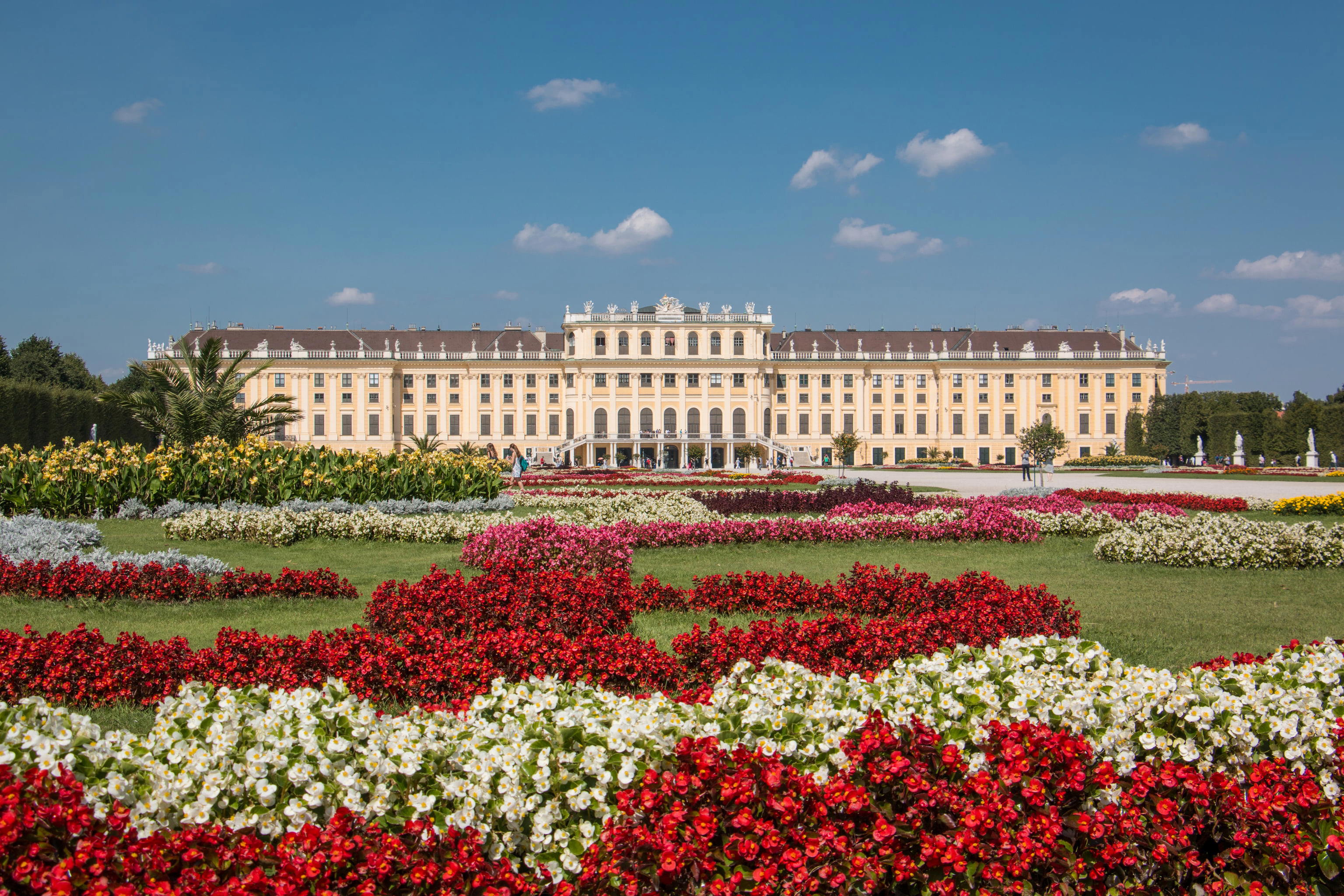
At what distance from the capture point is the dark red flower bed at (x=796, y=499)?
49.5 ft

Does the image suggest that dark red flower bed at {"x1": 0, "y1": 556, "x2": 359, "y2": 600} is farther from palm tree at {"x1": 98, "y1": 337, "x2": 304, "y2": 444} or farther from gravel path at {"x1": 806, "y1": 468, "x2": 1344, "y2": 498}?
gravel path at {"x1": 806, "y1": 468, "x2": 1344, "y2": 498}

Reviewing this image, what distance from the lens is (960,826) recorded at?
100 inches

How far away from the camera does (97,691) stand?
443cm

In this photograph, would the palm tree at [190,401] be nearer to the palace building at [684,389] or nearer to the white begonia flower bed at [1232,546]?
the white begonia flower bed at [1232,546]

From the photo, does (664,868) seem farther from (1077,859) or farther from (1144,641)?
(1144,641)

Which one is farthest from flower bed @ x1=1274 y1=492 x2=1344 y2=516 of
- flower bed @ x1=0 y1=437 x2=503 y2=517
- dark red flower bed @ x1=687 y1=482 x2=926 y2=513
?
flower bed @ x1=0 y1=437 x2=503 y2=517

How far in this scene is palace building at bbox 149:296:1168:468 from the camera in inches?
2462

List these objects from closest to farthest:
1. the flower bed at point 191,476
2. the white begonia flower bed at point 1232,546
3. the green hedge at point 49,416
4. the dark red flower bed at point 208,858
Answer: the dark red flower bed at point 208,858 < the white begonia flower bed at point 1232,546 < the flower bed at point 191,476 < the green hedge at point 49,416

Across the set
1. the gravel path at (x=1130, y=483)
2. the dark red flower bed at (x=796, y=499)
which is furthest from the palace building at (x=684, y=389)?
the dark red flower bed at (x=796, y=499)

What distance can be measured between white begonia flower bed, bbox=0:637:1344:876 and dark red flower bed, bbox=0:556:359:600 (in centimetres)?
427

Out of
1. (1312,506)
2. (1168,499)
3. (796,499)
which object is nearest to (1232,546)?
(796,499)

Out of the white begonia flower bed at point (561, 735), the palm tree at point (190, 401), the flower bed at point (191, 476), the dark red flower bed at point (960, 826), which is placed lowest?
the dark red flower bed at point (960, 826)

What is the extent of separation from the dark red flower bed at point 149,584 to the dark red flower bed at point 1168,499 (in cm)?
1314

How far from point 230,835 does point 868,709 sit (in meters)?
1.91
